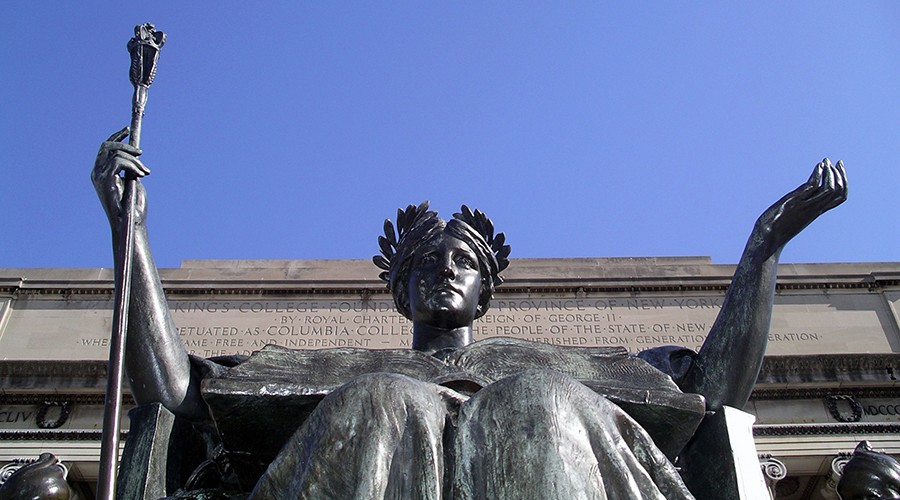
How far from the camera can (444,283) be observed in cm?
422

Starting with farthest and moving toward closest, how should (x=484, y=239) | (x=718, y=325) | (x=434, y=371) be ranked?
(x=484, y=239) → (x=718, y=325) → (x=434, y=371)

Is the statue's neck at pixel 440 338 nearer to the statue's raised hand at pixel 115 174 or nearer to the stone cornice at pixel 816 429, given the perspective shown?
the statue's raised hand at pixel 115 174

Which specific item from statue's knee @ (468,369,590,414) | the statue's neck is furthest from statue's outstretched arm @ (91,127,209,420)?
statue's knee @ (468,369,590,414)

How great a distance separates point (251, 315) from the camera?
19625 millimetres

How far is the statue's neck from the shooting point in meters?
4.23

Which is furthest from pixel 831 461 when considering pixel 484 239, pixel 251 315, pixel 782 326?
pixel 484 239

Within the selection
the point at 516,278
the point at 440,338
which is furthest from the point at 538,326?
the point at 440,338

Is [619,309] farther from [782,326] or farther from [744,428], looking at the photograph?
[744,428]

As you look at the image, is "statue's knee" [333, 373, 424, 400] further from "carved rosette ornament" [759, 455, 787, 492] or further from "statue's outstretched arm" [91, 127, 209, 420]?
"carved rosette ornament" [759, 455, 787, 492]

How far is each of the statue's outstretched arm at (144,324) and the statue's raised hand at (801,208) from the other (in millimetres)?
2137

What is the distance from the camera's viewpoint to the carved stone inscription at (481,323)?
19.1m

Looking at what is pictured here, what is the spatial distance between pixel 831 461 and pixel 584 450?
1635 cm

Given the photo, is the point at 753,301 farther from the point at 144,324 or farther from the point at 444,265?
the point at 144,324

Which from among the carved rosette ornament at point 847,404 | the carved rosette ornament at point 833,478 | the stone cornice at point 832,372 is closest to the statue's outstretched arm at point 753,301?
the carved rosette ornament at point 833,478
